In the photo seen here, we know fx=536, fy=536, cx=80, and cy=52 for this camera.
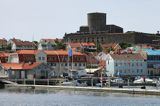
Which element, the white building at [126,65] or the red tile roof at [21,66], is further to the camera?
the white building at [126,65]

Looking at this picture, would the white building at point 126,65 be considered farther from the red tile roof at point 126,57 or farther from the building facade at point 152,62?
the building facade at point 152,62

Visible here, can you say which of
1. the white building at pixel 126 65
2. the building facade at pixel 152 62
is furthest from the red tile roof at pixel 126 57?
the building facade at pixel 152 62

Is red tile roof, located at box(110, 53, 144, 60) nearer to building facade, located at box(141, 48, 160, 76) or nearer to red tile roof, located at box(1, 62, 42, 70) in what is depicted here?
building facade, located at box(141, 48, 160, 76)

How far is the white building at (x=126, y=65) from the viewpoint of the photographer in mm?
149000

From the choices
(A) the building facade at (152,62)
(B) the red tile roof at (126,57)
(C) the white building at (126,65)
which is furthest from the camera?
(A) the building facade at (152,62)

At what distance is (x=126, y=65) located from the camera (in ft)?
495

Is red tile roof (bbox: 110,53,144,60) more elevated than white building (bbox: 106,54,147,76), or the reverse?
red tile roof (bbox: 110,53,144,60)

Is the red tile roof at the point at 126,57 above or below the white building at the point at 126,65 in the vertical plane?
above

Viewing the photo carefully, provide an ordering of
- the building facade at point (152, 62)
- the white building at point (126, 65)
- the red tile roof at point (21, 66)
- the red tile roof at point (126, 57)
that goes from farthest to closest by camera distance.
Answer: the building facade at point (152, 62), the red tile roof at point (126, 57), the white building at point (126, 65), the red tile roof at point (21, 66)

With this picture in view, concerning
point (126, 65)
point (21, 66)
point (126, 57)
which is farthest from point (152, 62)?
point (21, 66)

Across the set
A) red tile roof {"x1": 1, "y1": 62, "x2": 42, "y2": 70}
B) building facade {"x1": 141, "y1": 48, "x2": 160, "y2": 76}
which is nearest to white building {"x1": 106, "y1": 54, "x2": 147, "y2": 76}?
building facade {"x1": 141, "y1": 48, "x2": 160, "y2": 76}

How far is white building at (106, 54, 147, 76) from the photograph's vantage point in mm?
149000

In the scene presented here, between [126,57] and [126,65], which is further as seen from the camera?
[126,65]

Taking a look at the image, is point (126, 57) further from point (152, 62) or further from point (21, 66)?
point (21, 66)
